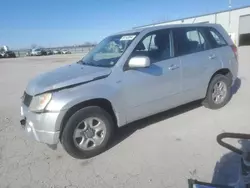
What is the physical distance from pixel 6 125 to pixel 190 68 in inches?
162

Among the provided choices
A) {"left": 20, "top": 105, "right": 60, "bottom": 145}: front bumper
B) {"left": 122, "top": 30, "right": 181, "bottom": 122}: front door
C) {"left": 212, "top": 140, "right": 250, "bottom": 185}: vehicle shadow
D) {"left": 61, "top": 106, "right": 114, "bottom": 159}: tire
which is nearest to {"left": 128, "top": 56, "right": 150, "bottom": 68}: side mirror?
{"left": 122, "top": 30, "right": 181, "bottom": 122}: front door

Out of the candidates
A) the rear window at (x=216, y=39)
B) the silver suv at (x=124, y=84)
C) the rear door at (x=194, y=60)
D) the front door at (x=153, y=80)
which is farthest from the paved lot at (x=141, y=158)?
the rear window at (x=216, y=39)

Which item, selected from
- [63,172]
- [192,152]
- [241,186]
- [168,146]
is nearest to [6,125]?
[63,172]

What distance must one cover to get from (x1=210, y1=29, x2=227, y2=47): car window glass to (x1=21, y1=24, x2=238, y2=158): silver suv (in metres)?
0.02

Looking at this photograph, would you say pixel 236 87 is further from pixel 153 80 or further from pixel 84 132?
pixel 84 132

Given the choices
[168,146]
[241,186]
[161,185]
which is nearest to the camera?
[241,186]

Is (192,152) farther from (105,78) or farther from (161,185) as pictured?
(105,78)

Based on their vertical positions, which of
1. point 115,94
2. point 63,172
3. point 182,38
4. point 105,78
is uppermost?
point 182,38

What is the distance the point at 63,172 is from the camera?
139 inches

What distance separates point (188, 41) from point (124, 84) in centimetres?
189

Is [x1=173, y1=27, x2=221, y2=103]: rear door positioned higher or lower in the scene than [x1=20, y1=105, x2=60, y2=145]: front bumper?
higher

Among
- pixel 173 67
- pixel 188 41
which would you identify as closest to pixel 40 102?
pixel 173 67

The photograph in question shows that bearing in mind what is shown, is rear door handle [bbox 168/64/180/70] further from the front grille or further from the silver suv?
the front grille

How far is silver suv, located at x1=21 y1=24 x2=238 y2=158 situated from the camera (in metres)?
3.59
